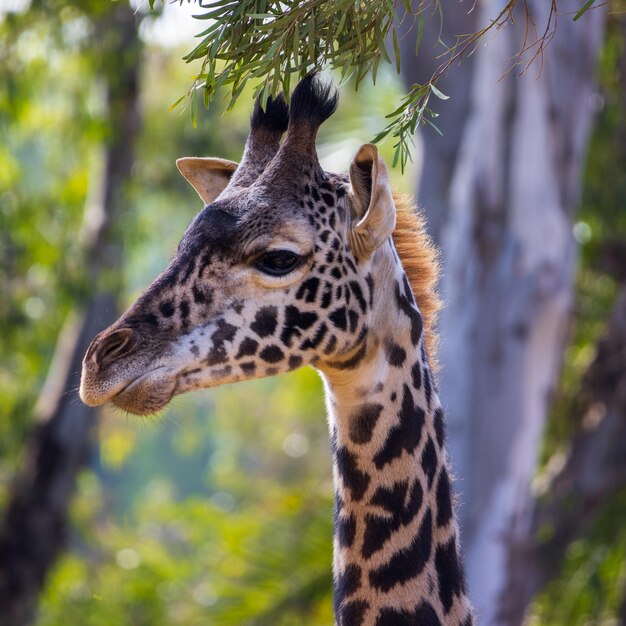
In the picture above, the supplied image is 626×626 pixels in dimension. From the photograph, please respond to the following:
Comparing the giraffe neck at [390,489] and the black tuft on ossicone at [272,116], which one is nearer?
the giraffe neck at [390,489]

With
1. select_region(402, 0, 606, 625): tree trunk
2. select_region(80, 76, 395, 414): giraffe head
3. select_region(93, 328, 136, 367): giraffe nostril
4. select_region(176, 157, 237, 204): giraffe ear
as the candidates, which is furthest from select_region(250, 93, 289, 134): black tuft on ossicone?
select_region(402, 0, 606, 625): tree trunk

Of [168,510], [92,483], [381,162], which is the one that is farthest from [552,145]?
[92,483]

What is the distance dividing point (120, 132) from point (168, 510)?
36.8 ft

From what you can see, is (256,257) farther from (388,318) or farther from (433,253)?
(433,253)

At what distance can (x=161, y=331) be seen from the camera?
3643 millimetres

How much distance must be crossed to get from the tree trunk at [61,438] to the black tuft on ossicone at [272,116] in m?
9.38

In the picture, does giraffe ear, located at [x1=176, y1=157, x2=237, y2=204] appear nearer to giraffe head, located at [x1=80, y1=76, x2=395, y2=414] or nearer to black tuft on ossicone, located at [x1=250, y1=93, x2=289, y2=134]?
black tuft on ossicone, located at [x1=250, y1=93, x2=289, y2=134]

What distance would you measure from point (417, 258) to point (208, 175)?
0.87 metres

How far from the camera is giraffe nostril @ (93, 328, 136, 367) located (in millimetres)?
3547

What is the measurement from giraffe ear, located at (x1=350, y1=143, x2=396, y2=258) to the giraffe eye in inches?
9.5

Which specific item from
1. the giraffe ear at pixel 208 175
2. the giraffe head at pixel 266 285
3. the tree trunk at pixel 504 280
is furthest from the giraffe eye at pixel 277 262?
the tree trunk at pixel 504 280

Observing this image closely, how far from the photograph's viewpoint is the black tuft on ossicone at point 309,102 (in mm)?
4012

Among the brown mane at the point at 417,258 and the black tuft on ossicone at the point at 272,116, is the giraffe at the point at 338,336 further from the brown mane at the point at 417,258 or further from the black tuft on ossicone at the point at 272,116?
the brown mane at the point at 417,258

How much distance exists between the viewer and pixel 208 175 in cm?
458
